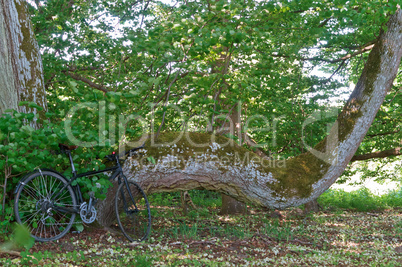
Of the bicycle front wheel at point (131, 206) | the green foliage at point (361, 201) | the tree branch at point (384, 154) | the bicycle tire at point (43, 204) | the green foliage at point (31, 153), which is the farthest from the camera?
the green foliage at point (361, 201)

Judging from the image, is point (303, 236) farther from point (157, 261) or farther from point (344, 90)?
point (344, 90)

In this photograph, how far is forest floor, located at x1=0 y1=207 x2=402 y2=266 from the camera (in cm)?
364

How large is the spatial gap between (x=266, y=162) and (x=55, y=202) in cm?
303

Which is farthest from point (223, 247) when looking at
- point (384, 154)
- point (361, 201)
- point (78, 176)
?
point (361, 201)

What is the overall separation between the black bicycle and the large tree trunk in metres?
0.85

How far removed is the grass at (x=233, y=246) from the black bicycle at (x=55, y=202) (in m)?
0.25

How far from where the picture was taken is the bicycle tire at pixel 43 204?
4086 mm

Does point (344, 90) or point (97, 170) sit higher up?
point (344, 90)

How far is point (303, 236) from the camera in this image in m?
5.82

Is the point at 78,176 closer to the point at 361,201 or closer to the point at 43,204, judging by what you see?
the point at 43,204

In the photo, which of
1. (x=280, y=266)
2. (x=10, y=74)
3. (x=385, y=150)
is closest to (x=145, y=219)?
(x=280, y=266)

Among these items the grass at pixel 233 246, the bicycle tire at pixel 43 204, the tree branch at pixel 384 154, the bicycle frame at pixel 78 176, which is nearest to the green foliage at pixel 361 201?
the grass at pixel 233 246

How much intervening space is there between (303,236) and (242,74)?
9.37 feet

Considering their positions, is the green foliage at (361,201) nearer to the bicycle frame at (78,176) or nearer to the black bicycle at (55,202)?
the black bicycle at (55,202)
